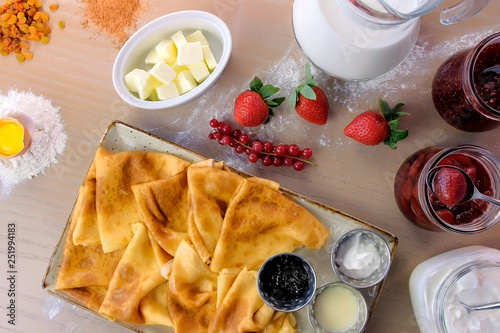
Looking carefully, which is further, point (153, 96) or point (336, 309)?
point (153, 96)

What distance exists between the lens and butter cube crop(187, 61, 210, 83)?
1.37 meters

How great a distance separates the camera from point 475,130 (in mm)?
1292

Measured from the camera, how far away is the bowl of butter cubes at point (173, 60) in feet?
4.42

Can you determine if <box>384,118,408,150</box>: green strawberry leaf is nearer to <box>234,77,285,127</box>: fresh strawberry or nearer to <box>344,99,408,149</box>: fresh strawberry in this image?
<box>344,99,408,149</box>: fresh strawberry

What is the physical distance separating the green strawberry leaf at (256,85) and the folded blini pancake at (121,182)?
0.93ft

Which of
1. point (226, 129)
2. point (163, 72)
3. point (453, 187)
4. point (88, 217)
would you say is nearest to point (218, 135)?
point (226, 129)

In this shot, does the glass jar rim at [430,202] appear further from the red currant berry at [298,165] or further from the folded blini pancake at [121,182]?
the folded blini pancake at [121,182]

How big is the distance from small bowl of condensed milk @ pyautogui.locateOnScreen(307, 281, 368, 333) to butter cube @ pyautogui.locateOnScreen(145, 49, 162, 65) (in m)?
0.79

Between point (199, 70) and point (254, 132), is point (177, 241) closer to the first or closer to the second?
point (254, 132)

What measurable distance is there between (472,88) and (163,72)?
0.80 m

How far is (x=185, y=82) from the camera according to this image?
4.49ft

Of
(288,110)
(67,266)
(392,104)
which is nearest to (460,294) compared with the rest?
(392,104)

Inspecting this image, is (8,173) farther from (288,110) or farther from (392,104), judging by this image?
(392,104)

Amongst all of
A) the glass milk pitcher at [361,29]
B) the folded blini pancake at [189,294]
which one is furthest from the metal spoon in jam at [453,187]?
the folded blini pancake at [189,294]
